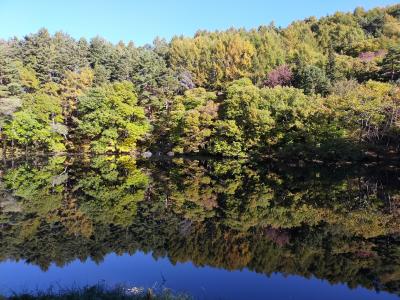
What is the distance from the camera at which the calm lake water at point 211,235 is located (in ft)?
44.4

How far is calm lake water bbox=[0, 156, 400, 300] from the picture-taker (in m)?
13.5

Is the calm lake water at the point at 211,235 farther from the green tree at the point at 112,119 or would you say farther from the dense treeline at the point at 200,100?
the green tree at the point at 112,119

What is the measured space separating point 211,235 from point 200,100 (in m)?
32.9

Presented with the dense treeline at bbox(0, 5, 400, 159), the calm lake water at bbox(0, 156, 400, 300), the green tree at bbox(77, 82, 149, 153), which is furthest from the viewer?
the green tree at bbox(77, 82, 149, 153)

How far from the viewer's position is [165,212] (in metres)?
22.6

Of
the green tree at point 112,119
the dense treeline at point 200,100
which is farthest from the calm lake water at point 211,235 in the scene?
the green tree at point 112,119

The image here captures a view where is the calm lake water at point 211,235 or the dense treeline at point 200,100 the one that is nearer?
the calm lake water at point 211,235

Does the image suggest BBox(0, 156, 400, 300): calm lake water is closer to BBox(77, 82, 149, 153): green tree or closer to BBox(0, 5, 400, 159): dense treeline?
BBox(0, 5, 400, 159): dense treeline

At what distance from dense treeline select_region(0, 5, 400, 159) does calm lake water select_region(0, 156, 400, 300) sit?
Result: 8.65 meters

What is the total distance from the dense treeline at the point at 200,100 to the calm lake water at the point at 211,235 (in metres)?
8.65

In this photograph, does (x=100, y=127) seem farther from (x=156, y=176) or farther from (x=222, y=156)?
(x=156, y=176)

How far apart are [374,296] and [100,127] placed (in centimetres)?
4411

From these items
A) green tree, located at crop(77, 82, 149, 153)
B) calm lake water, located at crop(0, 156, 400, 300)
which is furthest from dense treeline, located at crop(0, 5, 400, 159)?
calm lake water, located at crop(0, 156, 400, 300)

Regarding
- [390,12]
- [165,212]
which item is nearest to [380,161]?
[165,212]
